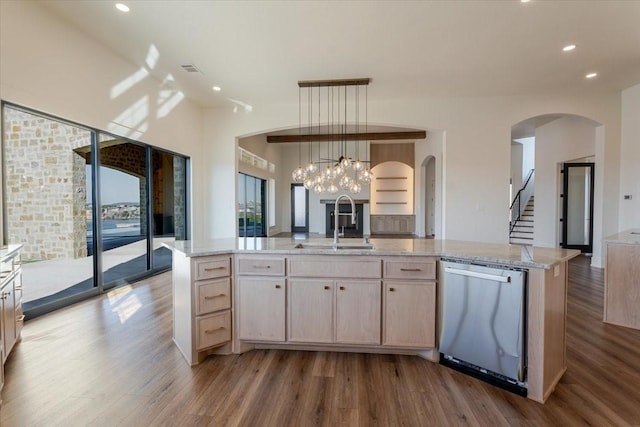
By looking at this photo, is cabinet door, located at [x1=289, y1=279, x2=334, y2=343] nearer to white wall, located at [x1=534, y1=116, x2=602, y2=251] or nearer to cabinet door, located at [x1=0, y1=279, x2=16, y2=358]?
cabinet door, located at [x1=0, y1=279, x2=16, y2=358]

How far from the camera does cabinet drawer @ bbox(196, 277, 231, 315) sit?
99.0 inches

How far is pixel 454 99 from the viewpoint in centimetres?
592

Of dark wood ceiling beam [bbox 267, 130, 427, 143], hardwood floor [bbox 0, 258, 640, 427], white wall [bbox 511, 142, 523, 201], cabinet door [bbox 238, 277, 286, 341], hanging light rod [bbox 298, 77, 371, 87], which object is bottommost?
hardwood floor [bbox 0, 258, 640, 427]

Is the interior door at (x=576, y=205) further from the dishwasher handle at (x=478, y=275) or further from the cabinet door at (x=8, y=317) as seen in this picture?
the cabinet door at (x=8, y=317)

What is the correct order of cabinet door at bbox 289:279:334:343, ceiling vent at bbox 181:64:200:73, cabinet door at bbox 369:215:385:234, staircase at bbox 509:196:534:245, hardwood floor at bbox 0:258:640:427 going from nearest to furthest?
1. hardwood floor at bbox 0:258:640:427
2. cabinet door at bbox 289:279:334:343
3. ceiling vent at bbox 181:64:200:73
4. staircase at bbox 509:196:534:245
5. cabinet door at bbox 369:215:385:234

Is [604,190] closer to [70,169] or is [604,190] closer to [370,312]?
[370,312]

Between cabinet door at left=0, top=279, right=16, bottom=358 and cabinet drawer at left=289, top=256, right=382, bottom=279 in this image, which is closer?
cabinet door at left=0, top=279, right=16, bottom=358

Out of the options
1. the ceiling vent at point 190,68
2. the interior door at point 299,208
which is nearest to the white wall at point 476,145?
the ceiling vent at point 190,68

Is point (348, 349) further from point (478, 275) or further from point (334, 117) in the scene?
point (334, 117)

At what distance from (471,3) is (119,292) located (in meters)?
5.63

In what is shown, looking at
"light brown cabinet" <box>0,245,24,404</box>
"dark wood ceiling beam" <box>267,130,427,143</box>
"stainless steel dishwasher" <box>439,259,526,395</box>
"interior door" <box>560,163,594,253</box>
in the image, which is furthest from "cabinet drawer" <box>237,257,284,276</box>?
"interior door" <box>560,163,594,253</box>

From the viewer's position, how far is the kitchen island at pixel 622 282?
3.22 m

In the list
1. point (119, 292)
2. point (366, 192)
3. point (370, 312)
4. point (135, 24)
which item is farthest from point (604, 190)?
point (119, 292)

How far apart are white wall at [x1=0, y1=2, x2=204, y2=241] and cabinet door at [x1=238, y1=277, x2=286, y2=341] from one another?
118 inches
